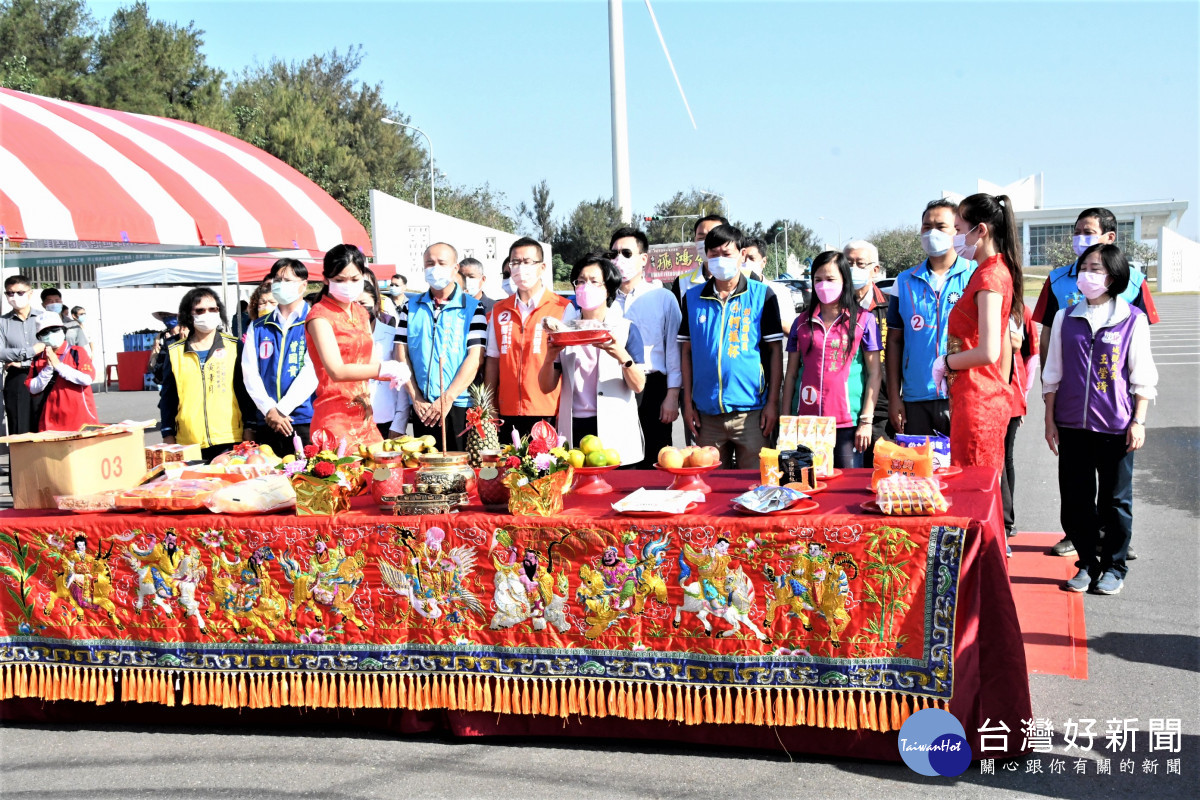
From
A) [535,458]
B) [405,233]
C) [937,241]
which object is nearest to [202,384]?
[535,458]

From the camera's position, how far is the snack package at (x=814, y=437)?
13.0 feet

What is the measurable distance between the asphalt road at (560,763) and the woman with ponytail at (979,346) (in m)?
0.97

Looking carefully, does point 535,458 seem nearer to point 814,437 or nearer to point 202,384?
point 814,437

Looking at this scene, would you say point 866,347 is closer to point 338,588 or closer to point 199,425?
point 338,588

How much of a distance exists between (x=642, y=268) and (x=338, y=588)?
2985 mm

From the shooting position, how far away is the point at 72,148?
24.8 ft

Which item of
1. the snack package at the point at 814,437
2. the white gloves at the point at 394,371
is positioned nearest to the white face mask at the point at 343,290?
the white gloves at the point at 394,371

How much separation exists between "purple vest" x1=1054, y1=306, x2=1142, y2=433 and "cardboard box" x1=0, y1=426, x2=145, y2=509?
424 cm

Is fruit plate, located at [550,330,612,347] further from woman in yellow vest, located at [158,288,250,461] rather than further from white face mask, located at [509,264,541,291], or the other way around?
woman in yellow vest, located at [158,288,250,461]

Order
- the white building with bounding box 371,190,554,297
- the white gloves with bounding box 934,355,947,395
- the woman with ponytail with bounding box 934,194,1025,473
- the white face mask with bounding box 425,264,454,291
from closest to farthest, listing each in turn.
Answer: the woman with ponytail with bounding box 934,194,1025,473 → the white gloves with bounding box 934,355,947,395 → the white face mask with bounding box 425,264,454,291 → the white building with bounding box 371,190,554,297

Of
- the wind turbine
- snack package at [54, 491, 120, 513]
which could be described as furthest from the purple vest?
the wind turbine

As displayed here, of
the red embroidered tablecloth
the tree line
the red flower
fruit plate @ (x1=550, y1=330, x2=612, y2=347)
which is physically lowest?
the red embroidered tablecloth

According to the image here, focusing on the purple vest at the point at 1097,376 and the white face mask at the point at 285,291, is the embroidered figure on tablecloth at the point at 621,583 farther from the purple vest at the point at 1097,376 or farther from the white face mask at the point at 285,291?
the white face mask at the point at 285,291

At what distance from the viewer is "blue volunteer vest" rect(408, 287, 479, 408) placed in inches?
225
